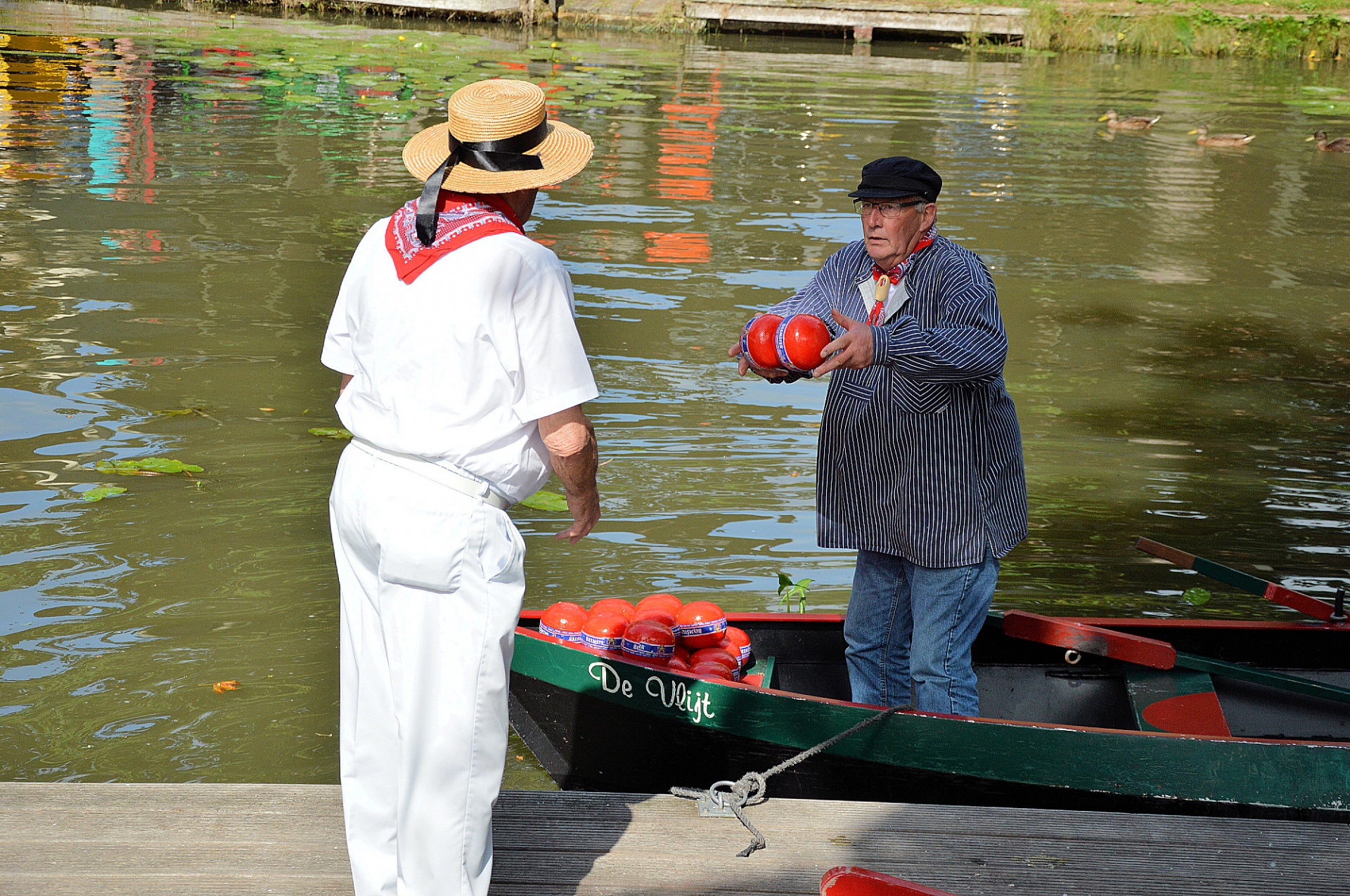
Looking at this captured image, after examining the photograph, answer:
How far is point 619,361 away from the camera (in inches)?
399

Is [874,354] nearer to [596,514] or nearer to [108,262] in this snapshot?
[596,514]

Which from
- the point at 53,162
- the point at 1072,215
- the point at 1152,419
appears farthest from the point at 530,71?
the point at 1152,419

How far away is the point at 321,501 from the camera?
7477 millimetres

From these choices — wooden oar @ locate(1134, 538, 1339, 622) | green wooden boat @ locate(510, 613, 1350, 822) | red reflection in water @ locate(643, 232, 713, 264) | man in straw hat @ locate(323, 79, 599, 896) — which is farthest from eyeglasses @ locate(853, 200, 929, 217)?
red reflection in water @ locate(643, 232, 713, 264)

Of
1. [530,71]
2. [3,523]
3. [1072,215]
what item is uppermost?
[530,71]

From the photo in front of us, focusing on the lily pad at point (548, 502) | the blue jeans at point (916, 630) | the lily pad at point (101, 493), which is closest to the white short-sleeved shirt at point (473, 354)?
the blue jeans at point (916, 630)

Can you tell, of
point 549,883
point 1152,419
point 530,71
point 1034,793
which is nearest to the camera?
point 549,883

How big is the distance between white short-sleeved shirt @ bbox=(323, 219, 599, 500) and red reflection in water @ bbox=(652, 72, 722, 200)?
1356 cm

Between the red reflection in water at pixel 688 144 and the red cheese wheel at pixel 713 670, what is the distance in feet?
39.3

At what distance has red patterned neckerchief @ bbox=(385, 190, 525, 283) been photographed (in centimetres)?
284

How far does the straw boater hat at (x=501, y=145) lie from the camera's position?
2930 mm

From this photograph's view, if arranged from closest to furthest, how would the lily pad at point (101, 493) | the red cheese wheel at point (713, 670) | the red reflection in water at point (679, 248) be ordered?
the red cheese wheel at point (713, 670) → the lily pad at point (101, 493) → the red reflection in water at point (679, 248)

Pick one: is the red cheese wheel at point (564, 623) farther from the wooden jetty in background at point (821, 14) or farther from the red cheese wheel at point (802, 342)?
the wooden jetty in background at point (821, 14)

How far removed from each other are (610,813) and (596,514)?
3.60ft
